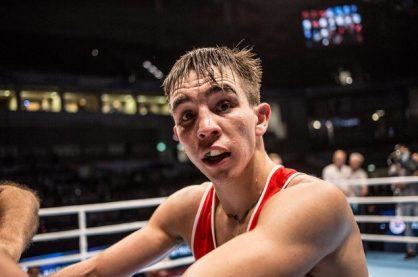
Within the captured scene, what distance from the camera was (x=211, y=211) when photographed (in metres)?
1.26

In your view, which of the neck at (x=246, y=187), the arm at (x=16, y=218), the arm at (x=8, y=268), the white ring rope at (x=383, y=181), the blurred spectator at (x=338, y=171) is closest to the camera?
the arm at (x=8, y=268)

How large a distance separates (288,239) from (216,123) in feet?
1.06

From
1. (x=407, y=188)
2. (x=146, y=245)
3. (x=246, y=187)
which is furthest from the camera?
(x=407, y=188)

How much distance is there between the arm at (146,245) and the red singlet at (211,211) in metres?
0.10

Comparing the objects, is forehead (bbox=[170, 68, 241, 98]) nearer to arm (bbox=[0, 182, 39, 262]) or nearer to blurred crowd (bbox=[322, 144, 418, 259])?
arm (bbox=[0, 182, 39, 262])

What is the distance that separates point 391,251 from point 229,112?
5.35 meters

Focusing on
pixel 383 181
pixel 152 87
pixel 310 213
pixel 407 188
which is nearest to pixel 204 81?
pixel 310 213

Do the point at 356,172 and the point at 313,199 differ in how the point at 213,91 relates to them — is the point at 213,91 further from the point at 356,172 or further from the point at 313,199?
the point at 356,172

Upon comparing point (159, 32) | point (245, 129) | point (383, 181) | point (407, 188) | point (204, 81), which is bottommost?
point (407, 188)

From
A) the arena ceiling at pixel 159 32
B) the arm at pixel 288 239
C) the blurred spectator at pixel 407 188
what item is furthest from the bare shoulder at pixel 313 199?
the arena ceiling at pixel 159 32

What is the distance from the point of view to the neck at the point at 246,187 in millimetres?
1161

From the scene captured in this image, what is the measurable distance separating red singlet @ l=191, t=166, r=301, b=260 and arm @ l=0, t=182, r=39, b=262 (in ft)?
1.41

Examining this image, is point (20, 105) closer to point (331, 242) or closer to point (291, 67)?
point (291, 67)

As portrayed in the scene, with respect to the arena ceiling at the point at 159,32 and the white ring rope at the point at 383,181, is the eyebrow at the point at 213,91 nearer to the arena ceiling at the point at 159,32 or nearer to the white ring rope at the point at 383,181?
the white ring rope at the point at 383,181
